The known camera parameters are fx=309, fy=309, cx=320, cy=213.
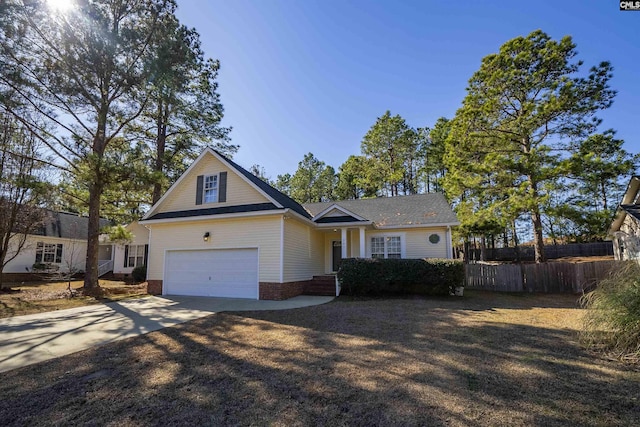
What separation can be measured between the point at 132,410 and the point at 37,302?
38.1 feet

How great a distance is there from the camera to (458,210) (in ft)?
67.7

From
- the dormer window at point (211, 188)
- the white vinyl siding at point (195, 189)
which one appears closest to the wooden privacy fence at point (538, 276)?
the white vinyl siding at point (195, 189)

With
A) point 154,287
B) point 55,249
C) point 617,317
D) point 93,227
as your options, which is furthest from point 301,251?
point 55,249

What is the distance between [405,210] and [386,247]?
8.62 ft

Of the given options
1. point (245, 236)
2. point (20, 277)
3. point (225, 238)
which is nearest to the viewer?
point (245, 236)

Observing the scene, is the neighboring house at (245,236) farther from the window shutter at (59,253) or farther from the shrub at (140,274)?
the window shutter at (59,253)

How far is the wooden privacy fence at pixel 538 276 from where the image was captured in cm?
1360

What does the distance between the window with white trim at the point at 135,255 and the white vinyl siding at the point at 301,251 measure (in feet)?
46.3

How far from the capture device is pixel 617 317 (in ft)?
16.9

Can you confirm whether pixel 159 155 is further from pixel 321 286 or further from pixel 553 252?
pixel 553 252

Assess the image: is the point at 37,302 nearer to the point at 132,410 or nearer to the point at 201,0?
the point at 132,410

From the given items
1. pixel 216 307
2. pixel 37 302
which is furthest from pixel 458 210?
pixel 37 302

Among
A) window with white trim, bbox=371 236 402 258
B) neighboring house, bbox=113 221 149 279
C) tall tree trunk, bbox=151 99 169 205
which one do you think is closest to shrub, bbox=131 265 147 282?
neighboring house, bbox=113 221 149 279

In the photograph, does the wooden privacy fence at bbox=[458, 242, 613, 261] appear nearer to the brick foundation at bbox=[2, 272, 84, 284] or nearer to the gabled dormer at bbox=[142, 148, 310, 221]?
the gabled dormer at bbox=[142, 148, 310, 221]
